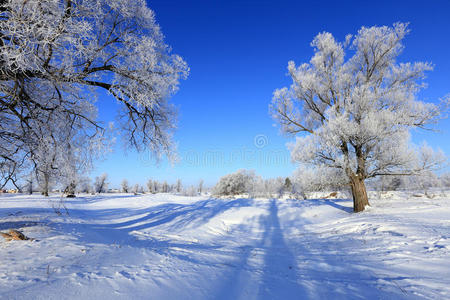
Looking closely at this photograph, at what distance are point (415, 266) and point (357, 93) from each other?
832 cm

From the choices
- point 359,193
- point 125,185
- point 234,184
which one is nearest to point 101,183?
point 125,185

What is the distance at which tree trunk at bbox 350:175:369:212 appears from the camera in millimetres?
9945

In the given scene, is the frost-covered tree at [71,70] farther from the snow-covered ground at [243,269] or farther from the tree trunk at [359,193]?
the tree trunk at [359,193]

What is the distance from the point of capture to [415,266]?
332cm

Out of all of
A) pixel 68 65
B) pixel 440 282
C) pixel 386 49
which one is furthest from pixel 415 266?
pixel 386 49

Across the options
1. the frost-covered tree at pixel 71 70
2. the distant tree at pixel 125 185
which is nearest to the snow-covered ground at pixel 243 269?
the frost-covered tree at pixel 71 70

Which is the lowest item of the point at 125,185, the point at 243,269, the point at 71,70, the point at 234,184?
the point at 125,185

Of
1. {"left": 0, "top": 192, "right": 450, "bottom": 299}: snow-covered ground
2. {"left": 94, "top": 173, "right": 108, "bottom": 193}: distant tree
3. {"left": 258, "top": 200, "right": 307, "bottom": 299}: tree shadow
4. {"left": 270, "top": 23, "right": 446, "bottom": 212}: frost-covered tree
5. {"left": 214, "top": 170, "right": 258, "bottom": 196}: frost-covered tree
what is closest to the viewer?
{"left": 0, "top": 192, "right": 450, "bottom": 299}: snow-covered ground

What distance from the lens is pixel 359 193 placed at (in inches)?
393

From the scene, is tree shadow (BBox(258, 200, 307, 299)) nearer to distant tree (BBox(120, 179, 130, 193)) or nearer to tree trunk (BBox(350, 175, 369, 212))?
tree trunk (BBox(350, 175, 369, 212))

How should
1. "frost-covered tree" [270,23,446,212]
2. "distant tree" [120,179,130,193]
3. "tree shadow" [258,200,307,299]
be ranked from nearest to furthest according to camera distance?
1. "tree shadow" [258,200,307,299]
2. "frost-covered tree" [270,23,446,212]
3. "distant tree" [120,179,130,193]

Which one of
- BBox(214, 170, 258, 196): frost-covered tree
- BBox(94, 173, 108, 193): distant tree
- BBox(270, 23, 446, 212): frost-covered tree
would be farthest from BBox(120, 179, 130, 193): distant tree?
BBox(270, 23, 446, 212): frost-covered tree

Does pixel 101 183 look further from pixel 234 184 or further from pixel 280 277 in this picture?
pixel 280 277

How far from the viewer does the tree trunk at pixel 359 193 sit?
9945 millimetres
